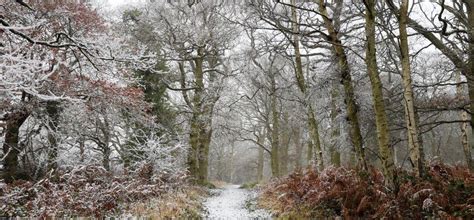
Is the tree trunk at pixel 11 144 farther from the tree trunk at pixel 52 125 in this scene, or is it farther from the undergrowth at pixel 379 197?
the undergrowth at pixel 379 197

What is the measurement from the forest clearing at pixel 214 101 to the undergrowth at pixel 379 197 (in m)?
0.03

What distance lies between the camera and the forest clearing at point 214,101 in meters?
6.95

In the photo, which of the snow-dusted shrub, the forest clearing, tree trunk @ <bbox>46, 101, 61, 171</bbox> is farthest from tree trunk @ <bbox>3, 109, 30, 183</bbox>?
the snow-dusted shrub

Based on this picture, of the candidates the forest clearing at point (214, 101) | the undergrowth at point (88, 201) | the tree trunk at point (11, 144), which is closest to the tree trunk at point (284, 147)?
the forest clearing at point (214, 101)

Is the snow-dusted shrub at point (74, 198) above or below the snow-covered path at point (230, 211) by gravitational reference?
above

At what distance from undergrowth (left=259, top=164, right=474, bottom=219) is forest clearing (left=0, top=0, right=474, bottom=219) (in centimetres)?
3

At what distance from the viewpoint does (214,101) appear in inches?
746

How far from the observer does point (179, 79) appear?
2005 centimetres

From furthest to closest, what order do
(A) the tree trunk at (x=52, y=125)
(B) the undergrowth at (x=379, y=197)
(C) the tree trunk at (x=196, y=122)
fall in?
(C) the tree trunk at (x=196, y=122)
(A) the tree trunk at (x=52, y=125)
(B) the undergrowth at (x=379, y=197)

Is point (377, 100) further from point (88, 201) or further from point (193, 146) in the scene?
point (193, 146)

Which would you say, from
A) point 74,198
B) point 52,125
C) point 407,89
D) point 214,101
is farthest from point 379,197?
point 214,101

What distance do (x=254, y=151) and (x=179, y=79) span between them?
33.8 m

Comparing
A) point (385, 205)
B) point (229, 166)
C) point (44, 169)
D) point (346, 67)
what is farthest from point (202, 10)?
point (229, 166)

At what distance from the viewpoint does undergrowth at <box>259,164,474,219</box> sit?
5.62 m
